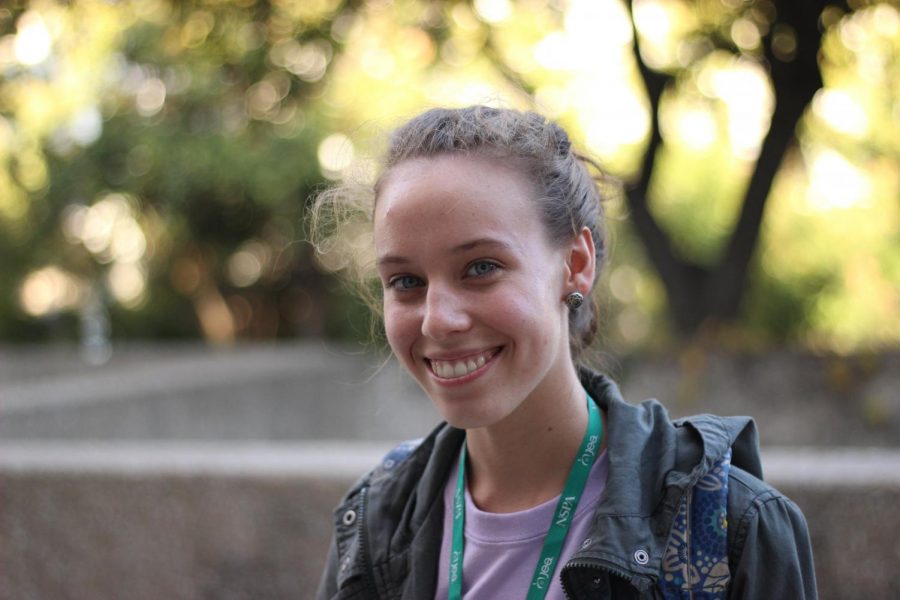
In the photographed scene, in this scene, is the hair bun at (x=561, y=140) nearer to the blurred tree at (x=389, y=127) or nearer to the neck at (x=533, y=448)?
the blurred tree at (x=389, y=127)

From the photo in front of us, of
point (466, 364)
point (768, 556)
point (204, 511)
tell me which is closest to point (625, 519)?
point (768, 556)

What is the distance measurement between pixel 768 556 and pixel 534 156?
0.83 m

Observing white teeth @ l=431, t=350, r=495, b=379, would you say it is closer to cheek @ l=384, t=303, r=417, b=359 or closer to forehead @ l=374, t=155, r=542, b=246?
cheek @ l=384, t=303, r=417, b=359

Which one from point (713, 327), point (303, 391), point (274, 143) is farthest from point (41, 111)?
point (713, 327)

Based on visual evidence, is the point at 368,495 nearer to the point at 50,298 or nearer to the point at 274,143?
the point at 274,143

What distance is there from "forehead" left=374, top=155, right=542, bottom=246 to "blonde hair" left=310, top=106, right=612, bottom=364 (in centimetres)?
2

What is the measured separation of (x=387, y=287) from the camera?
1.88 meters

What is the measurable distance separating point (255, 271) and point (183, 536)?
13964mm

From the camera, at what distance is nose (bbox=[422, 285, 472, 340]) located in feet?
5.76

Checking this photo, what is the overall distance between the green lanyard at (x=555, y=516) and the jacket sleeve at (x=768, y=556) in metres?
0.31

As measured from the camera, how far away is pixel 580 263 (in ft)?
6.42

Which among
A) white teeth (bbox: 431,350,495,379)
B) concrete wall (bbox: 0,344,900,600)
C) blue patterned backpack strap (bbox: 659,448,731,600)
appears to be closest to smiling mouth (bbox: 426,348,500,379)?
white teeth (bbox: 431,350,495,379)

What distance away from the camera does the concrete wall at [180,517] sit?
139 inches

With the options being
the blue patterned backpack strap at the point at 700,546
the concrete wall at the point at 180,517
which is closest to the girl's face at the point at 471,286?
the blue patterned backpack strap at the point at 700,546
